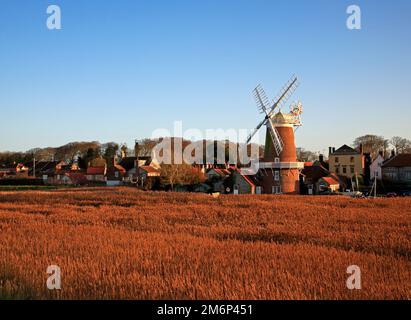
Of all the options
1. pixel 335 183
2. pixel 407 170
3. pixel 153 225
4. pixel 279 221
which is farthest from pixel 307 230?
pixel 407 170

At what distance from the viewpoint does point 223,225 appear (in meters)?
20.8

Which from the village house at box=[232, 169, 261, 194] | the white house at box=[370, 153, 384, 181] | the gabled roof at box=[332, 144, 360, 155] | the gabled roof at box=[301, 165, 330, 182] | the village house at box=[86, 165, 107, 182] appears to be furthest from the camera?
the village house at box=[86, 165, 107, 182]

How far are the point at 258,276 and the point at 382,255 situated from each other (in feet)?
16.3

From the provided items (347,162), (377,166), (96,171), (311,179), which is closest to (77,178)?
(96,171)

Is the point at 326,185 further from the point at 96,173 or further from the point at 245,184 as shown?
the point at 96,173

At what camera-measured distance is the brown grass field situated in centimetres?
884

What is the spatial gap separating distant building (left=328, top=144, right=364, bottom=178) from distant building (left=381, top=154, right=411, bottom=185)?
3.68 metres

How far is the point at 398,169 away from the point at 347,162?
7.58 metres

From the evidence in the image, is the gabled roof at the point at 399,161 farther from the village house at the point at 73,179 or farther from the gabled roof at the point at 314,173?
the village house at the point at 73,179

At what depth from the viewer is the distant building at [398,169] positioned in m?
69.2

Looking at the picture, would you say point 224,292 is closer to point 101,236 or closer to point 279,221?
point 101,236

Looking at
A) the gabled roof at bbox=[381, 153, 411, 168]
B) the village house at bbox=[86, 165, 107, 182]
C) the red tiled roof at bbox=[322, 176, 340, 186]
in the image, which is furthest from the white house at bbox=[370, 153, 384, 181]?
the village house at bbox=[86, 165, 107, 182]

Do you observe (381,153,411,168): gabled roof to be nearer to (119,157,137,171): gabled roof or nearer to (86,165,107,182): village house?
(119,157,137,171): gabled roof

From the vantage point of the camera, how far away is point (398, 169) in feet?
231
